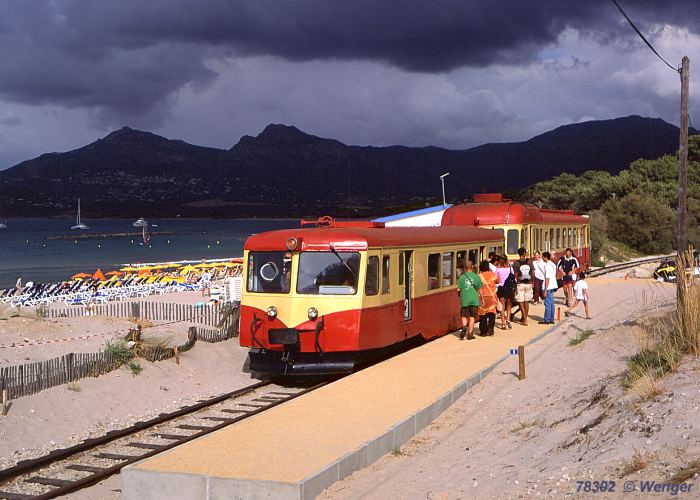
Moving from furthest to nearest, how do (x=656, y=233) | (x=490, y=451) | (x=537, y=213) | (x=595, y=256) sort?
1. (x=656, y=233)
2. (x=595, y=256)
3. (x=537, y=213)
4. (x=490, y=451)

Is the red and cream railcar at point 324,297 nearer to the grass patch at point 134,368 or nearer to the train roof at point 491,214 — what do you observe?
the grass patch at point 134,368

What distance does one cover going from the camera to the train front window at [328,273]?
44.8ft

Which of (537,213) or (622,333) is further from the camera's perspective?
(537,213)

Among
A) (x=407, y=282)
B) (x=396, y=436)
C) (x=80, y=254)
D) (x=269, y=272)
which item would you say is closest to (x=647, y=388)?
(x=396, y=436)

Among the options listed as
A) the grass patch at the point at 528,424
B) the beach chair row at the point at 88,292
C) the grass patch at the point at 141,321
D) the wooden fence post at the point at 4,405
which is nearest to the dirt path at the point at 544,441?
the grass patch at the point at 528,424

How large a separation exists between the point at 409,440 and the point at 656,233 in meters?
54.0

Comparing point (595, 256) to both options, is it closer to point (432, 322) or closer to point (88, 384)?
point (432, 322)

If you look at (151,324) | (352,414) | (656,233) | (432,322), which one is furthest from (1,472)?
(656,233)

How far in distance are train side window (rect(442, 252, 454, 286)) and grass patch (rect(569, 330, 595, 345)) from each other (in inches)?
126

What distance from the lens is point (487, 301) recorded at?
16625 mm

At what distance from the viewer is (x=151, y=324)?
22391 mm

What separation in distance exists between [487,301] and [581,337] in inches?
100

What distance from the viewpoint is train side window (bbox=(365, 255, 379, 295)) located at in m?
13.7

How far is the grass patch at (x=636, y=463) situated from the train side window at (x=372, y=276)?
7.48 metres
